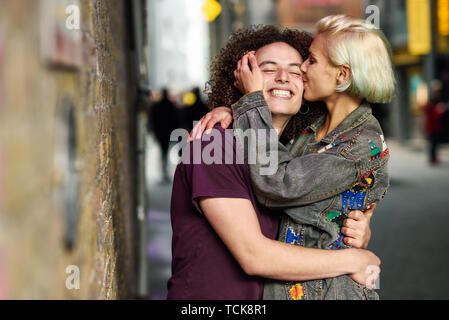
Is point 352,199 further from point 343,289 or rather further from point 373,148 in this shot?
point 343,289

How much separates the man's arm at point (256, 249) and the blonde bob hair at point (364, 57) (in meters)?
0.70

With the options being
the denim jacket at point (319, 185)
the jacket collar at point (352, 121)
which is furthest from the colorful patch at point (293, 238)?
the jacket collar at point (352, 121)

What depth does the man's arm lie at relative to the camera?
5.89 feet

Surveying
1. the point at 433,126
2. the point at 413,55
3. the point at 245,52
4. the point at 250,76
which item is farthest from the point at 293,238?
the point at 413,55

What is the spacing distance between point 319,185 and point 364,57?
0.58m

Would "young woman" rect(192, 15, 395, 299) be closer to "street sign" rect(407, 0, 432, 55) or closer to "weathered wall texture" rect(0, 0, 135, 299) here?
"weathered wall texture" rect(0, 0, 135, 299)

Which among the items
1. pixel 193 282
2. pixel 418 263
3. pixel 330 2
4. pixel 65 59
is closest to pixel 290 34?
pixel 193 282

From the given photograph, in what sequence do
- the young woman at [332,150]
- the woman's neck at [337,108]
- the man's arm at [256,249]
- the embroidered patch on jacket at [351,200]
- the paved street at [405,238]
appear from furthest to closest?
1. the paved street at [405,238]
2. the woman's neck at [337,108]
3. the embroidered patch on jacket at [351,200]
4. the young woman at [332,150]
5. the man's arm at [256,249]

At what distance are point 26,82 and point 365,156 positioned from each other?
4.58 feet

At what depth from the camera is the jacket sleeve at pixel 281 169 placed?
1.86 metres

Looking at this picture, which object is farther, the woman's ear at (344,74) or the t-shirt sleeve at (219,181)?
the woman's ear at (344,74)

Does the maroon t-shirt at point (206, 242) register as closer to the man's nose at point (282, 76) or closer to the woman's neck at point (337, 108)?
the man's nose at point (282, 76)

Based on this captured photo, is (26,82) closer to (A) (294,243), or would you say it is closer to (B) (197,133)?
(B) (197,133)

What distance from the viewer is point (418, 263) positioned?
5.92m
